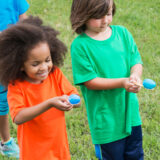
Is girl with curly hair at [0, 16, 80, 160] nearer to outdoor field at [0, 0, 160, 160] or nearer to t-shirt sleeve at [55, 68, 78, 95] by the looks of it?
t-shirt sleeve at [55, 68, 78, 95]

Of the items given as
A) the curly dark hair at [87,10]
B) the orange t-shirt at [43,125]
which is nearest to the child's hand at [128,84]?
the orange t-shirt at [43,125]

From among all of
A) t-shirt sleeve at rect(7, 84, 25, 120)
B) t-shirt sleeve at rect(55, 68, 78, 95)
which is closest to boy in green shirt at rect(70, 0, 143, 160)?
t-shirt sleeve at rect(55, 68, 78, 95)

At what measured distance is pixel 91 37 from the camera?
1928 millimetres

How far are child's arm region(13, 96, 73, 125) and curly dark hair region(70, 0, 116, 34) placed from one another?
532 millimetres

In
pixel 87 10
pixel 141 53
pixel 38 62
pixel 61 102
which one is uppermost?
pixel 141 53

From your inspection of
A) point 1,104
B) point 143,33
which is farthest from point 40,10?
point 1,104

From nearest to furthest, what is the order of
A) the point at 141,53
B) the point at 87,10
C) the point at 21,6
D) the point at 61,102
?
the point at 61,102 < the point at 87,10 < the point at 21,6 < the point at 141,53

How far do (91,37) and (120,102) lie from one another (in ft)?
1.48

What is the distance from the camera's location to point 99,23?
1.86 m

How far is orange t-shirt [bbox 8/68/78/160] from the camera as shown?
66.8 inches

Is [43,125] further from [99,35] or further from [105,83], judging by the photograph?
[99,35]

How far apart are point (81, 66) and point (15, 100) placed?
47cm

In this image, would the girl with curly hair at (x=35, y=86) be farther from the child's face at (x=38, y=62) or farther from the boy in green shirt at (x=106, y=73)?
the boy in green shirt at (x=106, y=73)

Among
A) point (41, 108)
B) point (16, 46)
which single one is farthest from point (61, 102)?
point (16, 46)
